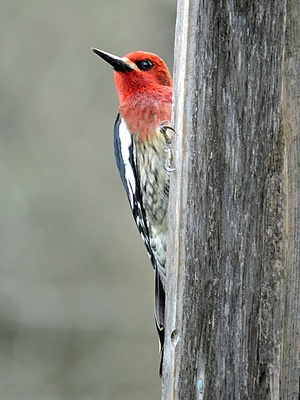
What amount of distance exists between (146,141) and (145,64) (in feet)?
1.61

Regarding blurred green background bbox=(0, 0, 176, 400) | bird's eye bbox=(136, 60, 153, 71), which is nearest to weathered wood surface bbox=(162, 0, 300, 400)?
bird's eye bbox=(136, 60, 153, 71)

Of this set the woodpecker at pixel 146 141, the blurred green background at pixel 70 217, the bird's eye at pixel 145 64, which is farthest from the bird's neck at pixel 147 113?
the blurred green background at pixel 70 217

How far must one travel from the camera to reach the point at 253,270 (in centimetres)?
229

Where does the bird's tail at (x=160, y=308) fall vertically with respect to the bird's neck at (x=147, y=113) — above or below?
below

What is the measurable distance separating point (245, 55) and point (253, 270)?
59 centimetres

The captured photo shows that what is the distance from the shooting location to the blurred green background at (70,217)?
6594mm

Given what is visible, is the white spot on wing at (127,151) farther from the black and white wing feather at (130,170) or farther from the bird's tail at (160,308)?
the bird's tail at (160,308)

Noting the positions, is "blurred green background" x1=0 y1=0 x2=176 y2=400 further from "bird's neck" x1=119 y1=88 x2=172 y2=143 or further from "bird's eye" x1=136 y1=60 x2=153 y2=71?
"bird's neck" x1=119 y1=88 x2=172 y2=143

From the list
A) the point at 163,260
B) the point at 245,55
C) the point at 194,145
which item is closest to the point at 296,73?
the point at 245,55

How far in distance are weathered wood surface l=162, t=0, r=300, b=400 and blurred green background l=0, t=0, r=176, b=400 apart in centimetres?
428

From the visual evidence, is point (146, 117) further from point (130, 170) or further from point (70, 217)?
point (70, 217)

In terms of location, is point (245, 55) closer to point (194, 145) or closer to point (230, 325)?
point (194, 145)

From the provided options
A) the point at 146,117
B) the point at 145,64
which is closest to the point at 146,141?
the point at 146,117

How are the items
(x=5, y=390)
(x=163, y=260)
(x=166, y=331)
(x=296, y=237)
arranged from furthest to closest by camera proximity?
(x=5, y=390)
(x=163, y=260)
(x=166, y=331)
(x=296, y=237)
